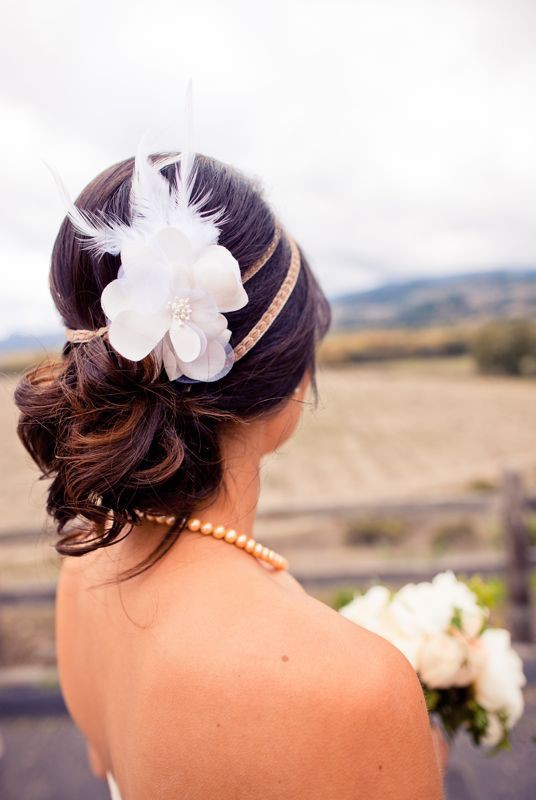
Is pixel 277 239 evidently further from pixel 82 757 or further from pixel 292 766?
pixel 82 757

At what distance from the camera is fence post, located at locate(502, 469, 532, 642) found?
3814 mm

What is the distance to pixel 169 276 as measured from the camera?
39.8 inches

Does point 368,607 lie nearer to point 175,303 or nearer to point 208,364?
point 208,364

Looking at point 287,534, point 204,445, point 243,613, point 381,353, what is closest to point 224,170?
point 204,445

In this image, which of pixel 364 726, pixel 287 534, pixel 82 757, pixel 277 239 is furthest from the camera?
pixel 287 534

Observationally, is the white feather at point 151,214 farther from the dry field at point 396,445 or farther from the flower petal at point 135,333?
the dry field at point 396,445

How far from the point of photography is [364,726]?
869 millimetres

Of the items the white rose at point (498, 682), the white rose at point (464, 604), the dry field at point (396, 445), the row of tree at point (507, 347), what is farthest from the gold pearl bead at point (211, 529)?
the row of tree at point (507, 347)

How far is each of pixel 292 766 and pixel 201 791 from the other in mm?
166

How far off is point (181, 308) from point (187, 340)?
0.07 m

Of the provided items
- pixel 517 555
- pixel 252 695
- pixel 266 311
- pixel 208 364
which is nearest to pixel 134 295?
pixel 208 364

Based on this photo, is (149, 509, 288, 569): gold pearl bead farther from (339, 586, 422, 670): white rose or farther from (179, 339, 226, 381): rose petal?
(339, 586, 422, 670): white rose

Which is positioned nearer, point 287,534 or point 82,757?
point 82,757

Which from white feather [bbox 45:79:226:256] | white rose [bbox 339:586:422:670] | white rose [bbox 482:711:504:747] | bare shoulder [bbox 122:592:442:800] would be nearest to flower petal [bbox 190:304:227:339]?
white feather [bbox 45:79:226:256]
